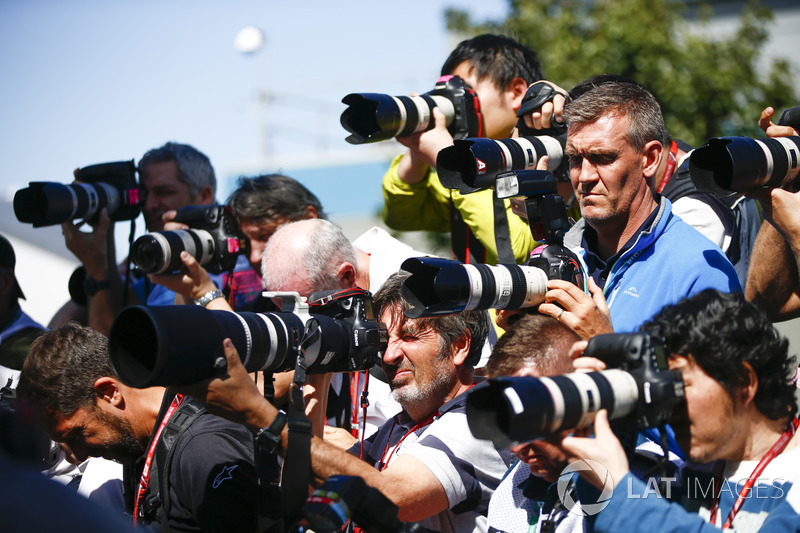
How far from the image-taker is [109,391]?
337 centimetres

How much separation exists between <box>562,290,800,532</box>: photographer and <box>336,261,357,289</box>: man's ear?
167cm

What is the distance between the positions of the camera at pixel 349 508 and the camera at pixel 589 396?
312mm

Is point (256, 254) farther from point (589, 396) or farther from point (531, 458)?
point (589, 396)

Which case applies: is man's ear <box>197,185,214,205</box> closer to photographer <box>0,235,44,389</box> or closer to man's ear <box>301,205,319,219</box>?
man's ear <box>301,205,319,219</box>

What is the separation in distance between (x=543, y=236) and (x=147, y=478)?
5.10 feet

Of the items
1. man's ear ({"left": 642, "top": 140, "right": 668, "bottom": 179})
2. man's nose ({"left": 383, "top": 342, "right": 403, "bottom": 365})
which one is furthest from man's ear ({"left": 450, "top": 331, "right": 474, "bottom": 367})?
man's ear ({"left": 642, "top": 140, "right": 668, "bottom": 179})

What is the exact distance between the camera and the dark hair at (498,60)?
378 cm

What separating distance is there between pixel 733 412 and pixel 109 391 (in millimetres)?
2247

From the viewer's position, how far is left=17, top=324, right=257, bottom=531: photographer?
9.21ft

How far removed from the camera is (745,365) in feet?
6.89

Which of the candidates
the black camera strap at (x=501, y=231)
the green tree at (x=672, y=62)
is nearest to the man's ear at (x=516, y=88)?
the black camera strap at (x=501, y=231)

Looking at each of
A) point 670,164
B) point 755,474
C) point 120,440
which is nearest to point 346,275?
point 120,440

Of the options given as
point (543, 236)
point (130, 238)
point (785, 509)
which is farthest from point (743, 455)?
point (130, 238)

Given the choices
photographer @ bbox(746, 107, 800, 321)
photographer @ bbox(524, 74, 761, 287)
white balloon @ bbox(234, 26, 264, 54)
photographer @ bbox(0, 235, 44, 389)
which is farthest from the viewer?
white balloon @ bbox(234, 26, 264, 54)
